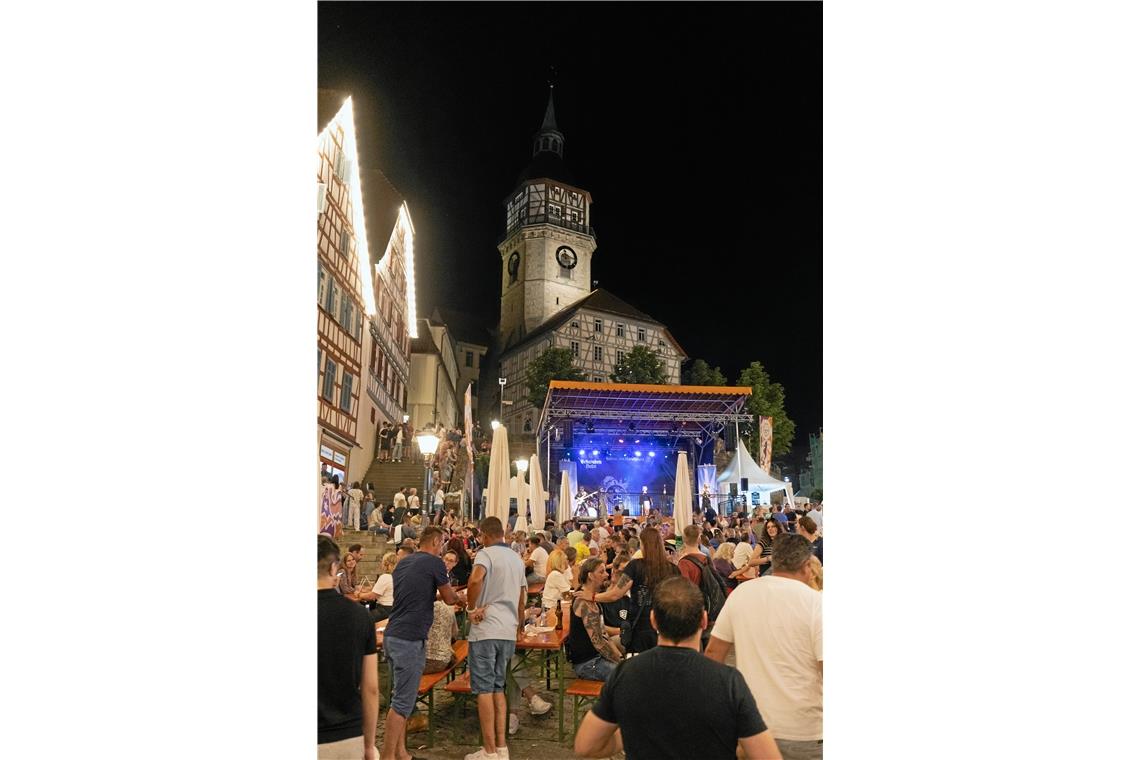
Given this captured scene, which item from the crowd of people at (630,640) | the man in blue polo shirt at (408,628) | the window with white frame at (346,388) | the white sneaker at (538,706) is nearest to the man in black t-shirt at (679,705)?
the crowd of people at (630,640)

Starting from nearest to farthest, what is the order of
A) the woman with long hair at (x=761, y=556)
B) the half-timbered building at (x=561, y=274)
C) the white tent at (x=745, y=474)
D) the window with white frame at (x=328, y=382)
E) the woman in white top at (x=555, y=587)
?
the window with white frame at (x=328, y=382) → the half-timbered building at (x=561, y=274) → the woman in white top at (x=555, y=587) → the woman with long hair at (x=761, y=556) → the white tent at (x=745, y=474)

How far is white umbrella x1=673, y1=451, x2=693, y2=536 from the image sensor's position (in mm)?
10008

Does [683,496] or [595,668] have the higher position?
[683,496]

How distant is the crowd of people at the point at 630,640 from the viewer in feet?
7.44

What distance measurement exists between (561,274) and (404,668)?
180 inches

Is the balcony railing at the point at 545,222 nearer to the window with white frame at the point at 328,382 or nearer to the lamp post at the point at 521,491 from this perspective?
the window with white frame at the point at 328,382

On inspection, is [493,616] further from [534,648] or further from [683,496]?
[683,496]

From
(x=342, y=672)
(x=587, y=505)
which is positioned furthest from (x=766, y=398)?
(x=587, y=505)

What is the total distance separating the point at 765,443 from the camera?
27.9 ft

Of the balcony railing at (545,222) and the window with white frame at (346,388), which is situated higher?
the balcony railing at (545,222)

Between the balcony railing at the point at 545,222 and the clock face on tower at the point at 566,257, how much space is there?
0.18m
